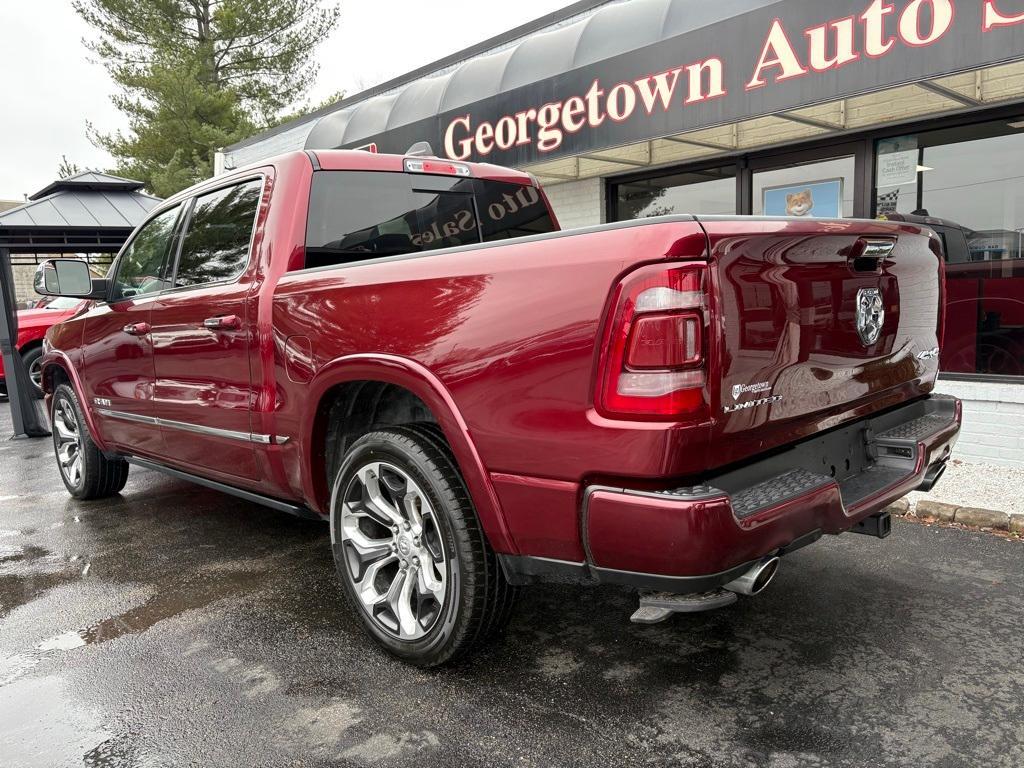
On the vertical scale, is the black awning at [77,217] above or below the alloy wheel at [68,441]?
above

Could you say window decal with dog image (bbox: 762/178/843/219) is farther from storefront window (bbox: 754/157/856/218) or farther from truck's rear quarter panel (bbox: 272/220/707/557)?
truck's rear quarter panel (bbox: 272/220/707/557)

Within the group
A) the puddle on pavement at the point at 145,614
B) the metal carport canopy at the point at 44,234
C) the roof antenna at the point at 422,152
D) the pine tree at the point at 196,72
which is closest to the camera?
the puddle on pavement at the point at 145,614

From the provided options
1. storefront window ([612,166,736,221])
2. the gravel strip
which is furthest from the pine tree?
the gravel strip

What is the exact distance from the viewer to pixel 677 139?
7207mm

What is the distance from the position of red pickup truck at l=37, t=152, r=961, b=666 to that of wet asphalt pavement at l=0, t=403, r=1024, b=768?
0.32m

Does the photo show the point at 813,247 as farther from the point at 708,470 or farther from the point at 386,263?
the point at 386,263

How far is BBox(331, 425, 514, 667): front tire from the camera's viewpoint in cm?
256

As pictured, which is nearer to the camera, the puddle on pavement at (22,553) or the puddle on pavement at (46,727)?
the puddle on pavement at (46,727)

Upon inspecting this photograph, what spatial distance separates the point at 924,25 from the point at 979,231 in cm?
202

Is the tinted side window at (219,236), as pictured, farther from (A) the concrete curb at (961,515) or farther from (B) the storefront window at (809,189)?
(B) the storefront window at (809,189)

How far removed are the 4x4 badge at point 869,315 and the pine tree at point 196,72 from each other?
26072 millimetres

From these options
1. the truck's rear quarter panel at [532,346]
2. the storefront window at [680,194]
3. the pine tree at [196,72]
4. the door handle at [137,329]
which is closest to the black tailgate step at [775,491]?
the truck's rear quarter panel at [532,346]

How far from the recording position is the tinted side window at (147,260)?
166 inches

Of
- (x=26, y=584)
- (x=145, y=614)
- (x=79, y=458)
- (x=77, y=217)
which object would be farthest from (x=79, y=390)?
(x=77, y=217)
